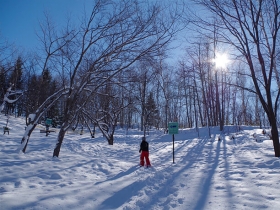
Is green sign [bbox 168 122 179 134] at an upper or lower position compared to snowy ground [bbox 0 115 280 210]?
upper

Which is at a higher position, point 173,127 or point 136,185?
point 173,127

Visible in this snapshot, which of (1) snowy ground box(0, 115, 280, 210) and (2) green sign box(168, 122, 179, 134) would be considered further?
(2) green sign box(168, 122, 179, 134)

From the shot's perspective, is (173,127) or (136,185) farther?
(173,127)

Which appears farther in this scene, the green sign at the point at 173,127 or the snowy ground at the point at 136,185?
the green sign at the point at 173,127

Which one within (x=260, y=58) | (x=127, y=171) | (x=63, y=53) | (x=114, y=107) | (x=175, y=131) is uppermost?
(x=63, y=53)

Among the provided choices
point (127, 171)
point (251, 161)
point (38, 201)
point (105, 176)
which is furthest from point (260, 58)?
point (38, 201)

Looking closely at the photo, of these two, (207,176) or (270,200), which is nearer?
(270,200)

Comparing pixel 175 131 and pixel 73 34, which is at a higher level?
pixel 73 34

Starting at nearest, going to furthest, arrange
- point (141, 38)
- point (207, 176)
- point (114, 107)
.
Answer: point (207, 176), point (141, 38), point (114, 107)

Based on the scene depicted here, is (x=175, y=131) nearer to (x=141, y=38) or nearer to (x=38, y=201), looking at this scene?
(x=141, y=38)

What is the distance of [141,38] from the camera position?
28.2 feet

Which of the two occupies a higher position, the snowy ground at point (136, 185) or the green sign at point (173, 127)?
the green sign at point (173, 127)

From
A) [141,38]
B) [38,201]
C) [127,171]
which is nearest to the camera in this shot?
[38,201]

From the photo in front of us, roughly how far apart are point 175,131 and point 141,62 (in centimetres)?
365
